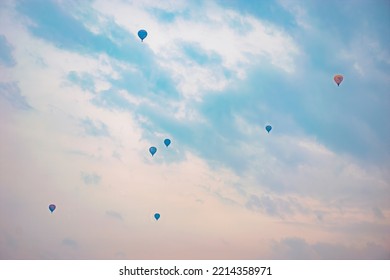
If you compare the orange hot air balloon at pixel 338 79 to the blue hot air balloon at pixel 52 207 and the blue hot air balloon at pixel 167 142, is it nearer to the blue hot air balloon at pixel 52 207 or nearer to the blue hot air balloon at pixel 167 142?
the blue hot air balloon at pixel 167 142

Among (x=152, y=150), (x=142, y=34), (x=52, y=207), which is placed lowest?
(x=52, y=207)

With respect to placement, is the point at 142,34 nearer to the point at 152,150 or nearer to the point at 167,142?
the point at 167,142

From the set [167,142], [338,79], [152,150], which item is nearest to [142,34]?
[167,142]

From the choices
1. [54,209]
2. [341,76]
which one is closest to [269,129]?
[341,76]

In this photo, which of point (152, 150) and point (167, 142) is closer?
point (152, 150)

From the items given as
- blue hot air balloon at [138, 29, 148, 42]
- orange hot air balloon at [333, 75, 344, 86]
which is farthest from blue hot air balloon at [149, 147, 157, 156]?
orange hot air balloon at [333, 75, 344, 86]

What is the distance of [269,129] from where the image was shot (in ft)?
191

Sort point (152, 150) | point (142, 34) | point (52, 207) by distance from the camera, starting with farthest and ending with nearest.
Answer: point (52, 207) → point (152, 150) → point (142, 34)

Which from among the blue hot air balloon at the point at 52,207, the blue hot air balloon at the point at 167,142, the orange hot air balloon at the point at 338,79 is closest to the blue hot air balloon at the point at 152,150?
the blue hot air balloon at the point at 167,142

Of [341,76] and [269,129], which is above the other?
[341,76]
